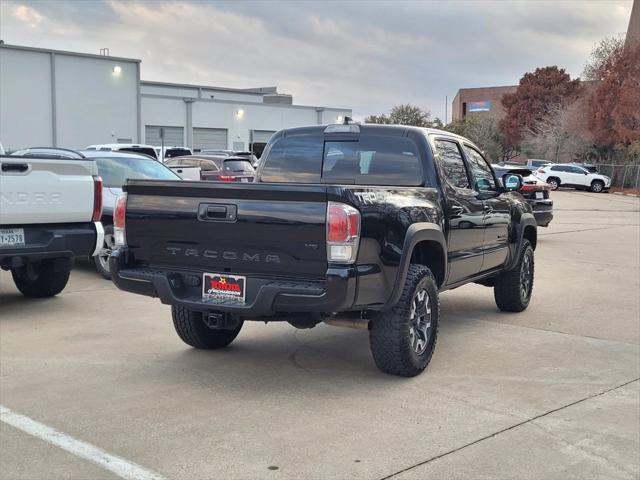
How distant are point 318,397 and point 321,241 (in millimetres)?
1184

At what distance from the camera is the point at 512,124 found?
67.6 metres

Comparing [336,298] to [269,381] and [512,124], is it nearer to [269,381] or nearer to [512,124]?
[269,381]

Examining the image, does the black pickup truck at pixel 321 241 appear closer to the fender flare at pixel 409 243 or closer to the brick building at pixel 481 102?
the fender flare at pixel 409 243

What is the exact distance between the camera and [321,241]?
5.04 meters

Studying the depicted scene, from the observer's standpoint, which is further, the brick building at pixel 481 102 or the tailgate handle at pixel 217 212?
the brick building at pixel 481 102

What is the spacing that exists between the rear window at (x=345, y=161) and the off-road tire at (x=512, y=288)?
Result: 2358 mm

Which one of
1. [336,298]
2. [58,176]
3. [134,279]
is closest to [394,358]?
[336,298]

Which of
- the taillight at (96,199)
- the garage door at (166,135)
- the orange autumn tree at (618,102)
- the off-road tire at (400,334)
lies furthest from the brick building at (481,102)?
the off-road tire at (400,334)

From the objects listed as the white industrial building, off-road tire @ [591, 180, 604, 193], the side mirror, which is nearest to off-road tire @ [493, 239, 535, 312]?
the side mirror

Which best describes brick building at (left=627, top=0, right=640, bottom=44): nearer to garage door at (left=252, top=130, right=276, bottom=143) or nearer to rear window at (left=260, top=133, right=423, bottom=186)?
garage door at (left=252, top=130, right=276, bottom=143)

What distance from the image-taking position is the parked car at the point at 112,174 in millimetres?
10125

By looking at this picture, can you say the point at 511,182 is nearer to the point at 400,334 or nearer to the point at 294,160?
the point at 294,160

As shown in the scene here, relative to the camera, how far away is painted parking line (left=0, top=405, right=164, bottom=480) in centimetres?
402

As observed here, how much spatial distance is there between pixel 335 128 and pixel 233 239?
6.66ft
